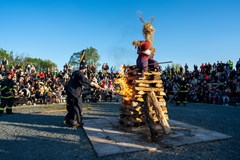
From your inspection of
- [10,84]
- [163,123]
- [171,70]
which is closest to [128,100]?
[163,123]

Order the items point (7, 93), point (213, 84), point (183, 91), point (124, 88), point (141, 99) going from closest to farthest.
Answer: point (141, 99), point (124, 88), point (7, 93), point (183, 91), point (213, 84)

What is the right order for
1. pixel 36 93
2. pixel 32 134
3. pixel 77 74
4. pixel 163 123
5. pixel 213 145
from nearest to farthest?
pixel 213 145
pixel 163 123
pixel 32 134
pixel 77 74
pixel 36 93

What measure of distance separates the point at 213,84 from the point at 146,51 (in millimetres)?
15988

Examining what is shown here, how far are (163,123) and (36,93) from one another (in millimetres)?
14006

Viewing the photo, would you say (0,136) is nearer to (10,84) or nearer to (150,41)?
(10,84)

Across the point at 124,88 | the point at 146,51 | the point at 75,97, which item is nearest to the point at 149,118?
the point at 124,88

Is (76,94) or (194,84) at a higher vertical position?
(194,84)

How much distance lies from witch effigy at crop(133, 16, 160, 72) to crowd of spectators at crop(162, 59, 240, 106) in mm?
9280

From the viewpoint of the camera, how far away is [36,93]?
16.7 meters

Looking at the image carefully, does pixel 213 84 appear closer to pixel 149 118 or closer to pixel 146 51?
pixel 146 51

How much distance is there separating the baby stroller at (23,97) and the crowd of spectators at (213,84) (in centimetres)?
1237

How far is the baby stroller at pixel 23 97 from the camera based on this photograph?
15.2m

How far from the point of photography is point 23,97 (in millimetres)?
15562

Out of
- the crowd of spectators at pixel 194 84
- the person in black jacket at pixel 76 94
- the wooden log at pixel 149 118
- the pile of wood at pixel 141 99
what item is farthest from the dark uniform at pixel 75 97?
the crowd of spectators at pixel 194 84
